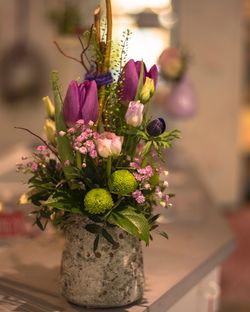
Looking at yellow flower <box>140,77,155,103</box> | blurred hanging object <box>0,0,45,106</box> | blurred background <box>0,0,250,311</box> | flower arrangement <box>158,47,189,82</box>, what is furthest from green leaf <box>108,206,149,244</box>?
blurred hanging object <box>0,0,45,106</box>

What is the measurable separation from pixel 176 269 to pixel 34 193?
0.47 m

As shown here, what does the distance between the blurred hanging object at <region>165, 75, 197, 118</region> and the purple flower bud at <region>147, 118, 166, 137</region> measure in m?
2.21

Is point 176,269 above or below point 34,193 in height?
below

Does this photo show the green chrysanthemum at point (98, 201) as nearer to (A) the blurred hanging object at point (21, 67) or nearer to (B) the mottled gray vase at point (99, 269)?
(B) the mottled gray vase at point (99, 269)

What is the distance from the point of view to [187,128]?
696cm

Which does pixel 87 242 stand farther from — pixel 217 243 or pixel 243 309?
pixel 243 309

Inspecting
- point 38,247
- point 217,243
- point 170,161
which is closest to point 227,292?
point 170,161

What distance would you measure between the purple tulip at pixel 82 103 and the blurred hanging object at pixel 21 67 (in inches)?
171

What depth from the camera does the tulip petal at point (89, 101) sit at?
1404 millimetres

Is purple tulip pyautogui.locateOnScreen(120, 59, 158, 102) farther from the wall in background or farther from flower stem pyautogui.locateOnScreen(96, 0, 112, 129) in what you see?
the wall in background

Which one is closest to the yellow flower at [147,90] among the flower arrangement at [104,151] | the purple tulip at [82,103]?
the flower arrangement at [104,151]

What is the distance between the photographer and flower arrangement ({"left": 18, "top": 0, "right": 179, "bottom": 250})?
1.39 m

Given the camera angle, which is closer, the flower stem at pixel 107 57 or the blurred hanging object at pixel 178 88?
the flower stem at pixel 107 57

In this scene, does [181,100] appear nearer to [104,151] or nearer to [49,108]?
[49,108]
